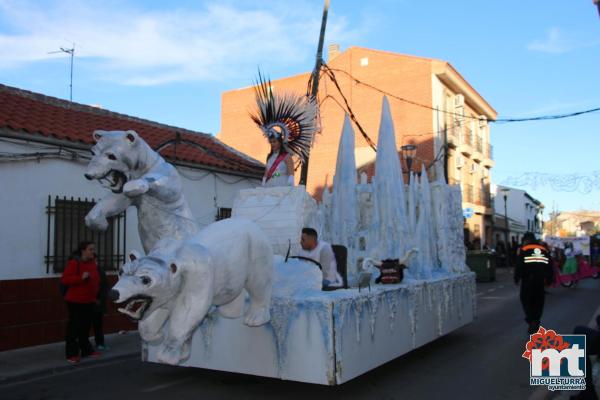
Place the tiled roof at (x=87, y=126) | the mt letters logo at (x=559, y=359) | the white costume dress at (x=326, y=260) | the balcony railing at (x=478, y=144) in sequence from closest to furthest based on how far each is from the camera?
the mt letters logo at (x=559, y=359), the white costume dress at (x=326, y=260), the tiled roof at (x=87, y=126), the balcony railing at (x=478, y=144)

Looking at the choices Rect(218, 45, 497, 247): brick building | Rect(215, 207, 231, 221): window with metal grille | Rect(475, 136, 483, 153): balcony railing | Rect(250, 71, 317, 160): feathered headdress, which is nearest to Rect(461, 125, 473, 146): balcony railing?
Rect(218, 45, 497, 247): brick building

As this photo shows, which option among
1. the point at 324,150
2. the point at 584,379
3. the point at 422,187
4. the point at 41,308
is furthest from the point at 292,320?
the point at 324,150

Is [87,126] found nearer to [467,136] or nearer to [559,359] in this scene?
[559,359]

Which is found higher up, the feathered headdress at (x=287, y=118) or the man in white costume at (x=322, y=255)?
the feathered headdress at (x=287, y=118)

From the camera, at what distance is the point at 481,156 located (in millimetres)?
35031

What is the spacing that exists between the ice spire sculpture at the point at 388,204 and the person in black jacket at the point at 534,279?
2361 millimetres

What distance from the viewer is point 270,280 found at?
4461 millimetres

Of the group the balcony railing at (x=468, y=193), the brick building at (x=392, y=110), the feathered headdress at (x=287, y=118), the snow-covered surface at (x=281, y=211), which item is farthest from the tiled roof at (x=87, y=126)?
the balcony railing at (x=468, y=193)

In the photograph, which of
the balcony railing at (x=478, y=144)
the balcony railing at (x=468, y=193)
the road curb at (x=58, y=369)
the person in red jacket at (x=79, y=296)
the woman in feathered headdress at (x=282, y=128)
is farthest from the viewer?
the balcony railing at (x=478, y=144)

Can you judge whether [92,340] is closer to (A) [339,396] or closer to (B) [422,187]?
(A) [339,396]

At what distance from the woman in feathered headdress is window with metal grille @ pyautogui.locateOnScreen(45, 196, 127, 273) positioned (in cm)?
380

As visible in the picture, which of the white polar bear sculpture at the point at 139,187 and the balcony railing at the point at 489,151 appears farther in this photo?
the balcony railing at the point at 489,151

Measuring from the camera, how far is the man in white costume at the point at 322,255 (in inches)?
226

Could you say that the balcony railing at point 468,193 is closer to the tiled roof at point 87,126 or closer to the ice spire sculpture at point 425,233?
the tiled roof at point 87,126
